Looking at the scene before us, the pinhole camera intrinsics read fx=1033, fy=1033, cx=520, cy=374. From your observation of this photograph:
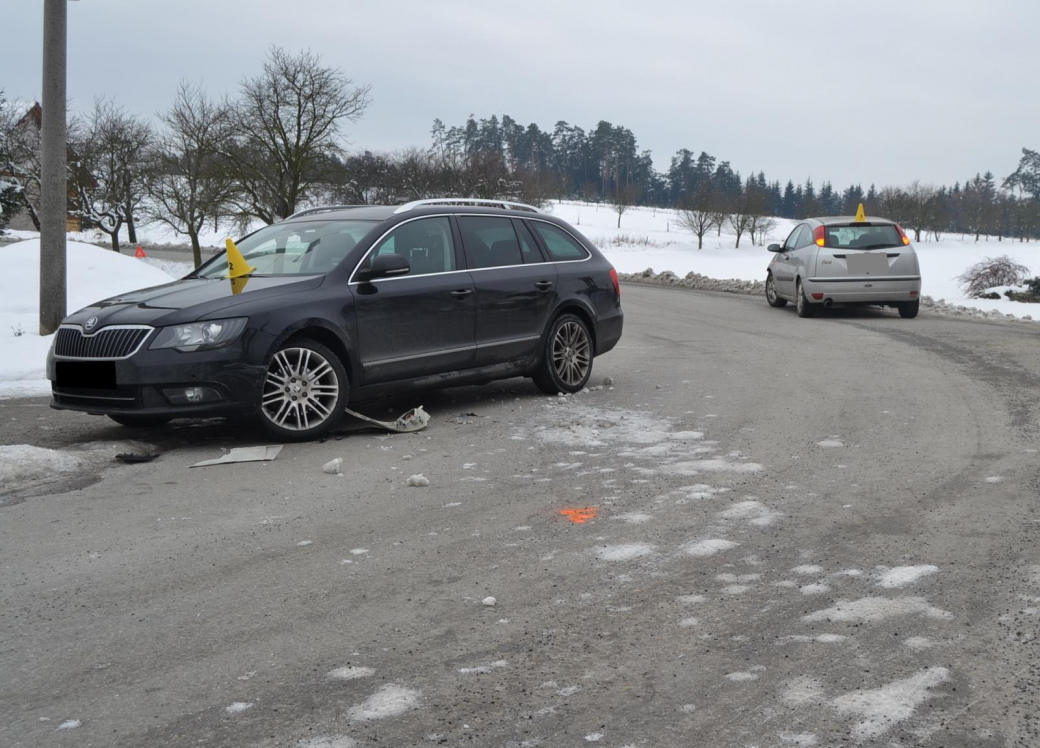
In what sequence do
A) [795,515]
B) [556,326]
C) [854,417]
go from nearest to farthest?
[795,515], [854,417], [556,326]

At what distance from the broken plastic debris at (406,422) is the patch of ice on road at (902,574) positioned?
411 cm

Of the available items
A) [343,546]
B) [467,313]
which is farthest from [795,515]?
[467,313]

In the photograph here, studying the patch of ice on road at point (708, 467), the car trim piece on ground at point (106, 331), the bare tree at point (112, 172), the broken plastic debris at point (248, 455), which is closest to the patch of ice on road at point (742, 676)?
the patch of ice on road at point (708, 467)

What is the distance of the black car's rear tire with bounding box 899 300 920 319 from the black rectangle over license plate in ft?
45.1

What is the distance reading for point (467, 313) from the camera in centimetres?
845

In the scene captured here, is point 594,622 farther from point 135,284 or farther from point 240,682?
point 135,284

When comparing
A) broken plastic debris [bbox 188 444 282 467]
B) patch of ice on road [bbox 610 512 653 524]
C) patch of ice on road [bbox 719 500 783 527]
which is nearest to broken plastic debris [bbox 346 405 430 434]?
broken plastic debris [bbox 188 444 282 467]

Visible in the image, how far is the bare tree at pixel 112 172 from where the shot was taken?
50688 millimetres

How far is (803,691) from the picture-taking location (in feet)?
10.5

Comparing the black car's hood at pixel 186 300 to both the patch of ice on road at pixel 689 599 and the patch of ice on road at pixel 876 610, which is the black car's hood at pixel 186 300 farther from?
the patch of ice on road at pixel 876 610

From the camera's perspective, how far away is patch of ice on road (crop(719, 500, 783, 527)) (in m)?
5.11

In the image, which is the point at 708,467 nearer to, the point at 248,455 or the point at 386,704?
the point at 248,455

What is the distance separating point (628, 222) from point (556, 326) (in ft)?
357

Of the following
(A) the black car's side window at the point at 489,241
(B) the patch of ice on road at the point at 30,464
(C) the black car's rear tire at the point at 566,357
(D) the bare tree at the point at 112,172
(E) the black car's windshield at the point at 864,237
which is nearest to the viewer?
(B) the patch of ice on road at the point at 30,464
